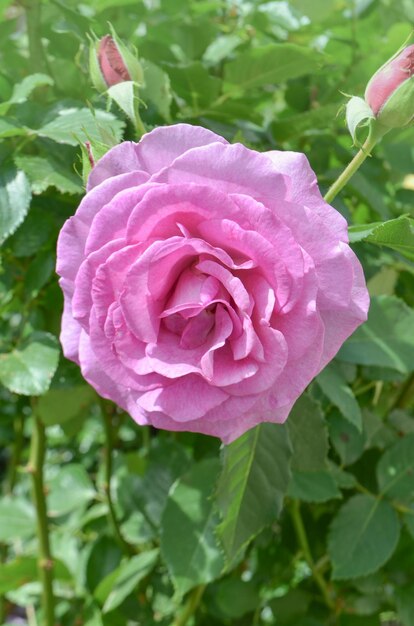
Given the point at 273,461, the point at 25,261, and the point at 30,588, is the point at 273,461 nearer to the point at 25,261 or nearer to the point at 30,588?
the point at 25,261

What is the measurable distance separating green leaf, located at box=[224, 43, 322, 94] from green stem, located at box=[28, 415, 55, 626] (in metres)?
0.39

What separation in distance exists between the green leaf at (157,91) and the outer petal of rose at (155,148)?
226 mm

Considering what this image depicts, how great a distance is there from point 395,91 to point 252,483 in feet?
0.91

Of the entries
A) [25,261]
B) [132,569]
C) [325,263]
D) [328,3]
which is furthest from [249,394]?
[328,3]

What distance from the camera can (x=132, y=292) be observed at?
0.40 metres

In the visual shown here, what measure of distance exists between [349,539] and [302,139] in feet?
1.37

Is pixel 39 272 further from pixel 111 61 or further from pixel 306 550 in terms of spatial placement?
pixel 306 550

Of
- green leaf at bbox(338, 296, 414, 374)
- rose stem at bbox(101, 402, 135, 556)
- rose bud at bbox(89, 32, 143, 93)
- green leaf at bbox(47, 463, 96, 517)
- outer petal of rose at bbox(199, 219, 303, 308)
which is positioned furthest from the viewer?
green leaf at bbox(47, 463, 96, 517)

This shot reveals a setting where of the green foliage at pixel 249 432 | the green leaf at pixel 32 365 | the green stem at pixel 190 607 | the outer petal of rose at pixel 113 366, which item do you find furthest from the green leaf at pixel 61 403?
the outer petal of rose at pixel 113 366

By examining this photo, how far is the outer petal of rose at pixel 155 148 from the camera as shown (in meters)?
0.42

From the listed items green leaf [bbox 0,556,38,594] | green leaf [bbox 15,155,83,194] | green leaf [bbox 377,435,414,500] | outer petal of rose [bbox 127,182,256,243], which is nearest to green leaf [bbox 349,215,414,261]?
outer petal of rose [bbox 127,182,256,243]

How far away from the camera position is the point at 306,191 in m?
0.41

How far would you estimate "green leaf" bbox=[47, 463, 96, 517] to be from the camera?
0.97m

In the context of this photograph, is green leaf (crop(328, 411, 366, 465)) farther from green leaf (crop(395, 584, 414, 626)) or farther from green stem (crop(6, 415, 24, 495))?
green stem (crop(6, 415, 24, 495))
